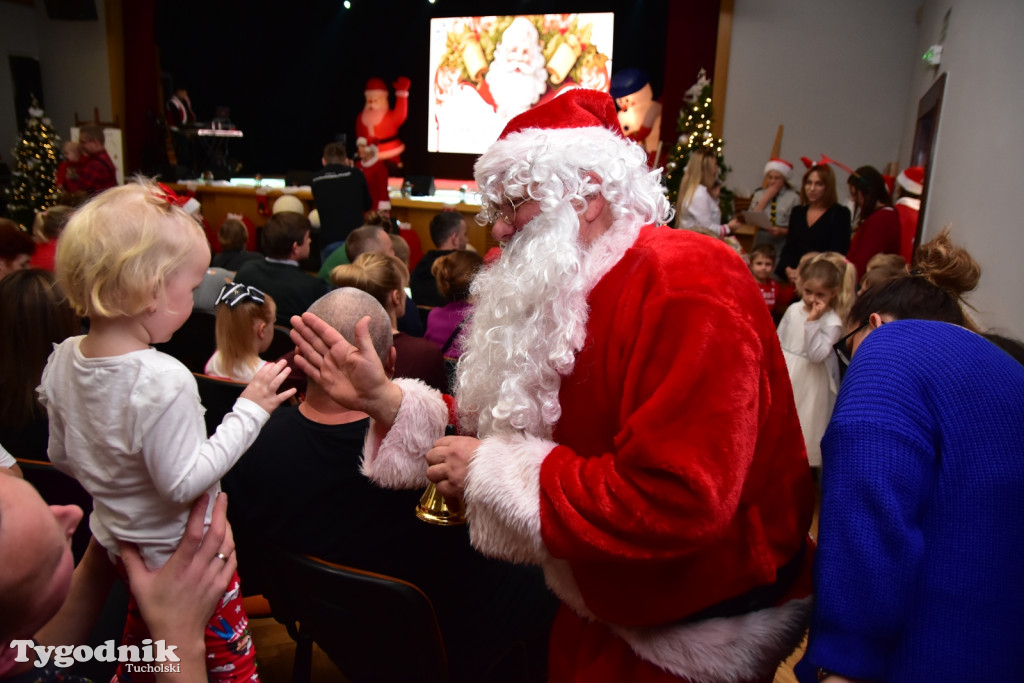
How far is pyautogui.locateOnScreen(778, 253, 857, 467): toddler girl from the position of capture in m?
3.35

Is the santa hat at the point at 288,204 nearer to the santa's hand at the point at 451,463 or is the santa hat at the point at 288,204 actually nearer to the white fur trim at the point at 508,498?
the santa's hand at the point at 451,463

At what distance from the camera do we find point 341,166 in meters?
6.30

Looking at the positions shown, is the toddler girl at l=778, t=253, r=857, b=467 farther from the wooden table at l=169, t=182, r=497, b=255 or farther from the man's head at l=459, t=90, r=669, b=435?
the wooden table at l=169, t=182, r=497, b=255

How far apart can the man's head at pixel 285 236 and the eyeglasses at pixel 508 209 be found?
102 inches

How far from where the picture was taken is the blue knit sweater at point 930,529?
89 centimetres

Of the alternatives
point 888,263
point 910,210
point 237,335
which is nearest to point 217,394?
point 237,335

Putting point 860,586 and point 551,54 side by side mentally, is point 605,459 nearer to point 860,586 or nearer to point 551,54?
point 860,586

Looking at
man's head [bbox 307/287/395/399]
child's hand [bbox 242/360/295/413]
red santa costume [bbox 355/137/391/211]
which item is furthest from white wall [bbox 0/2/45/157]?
child's hand [bbox 242/360/295/413]

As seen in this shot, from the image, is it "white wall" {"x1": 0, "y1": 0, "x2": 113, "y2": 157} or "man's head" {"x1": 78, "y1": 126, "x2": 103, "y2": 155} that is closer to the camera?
"man's head" {"x1": 78, "y1": 126, "x2": 103, "y2": 155}

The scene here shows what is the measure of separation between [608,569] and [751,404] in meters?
0.36

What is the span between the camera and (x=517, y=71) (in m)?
10.1

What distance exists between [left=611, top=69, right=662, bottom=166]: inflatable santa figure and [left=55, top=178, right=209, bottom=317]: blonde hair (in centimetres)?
844

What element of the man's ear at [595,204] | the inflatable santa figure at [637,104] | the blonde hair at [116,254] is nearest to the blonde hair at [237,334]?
the blonde hair at [116,254]

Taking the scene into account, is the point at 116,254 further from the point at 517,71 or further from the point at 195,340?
the point at 517,71
